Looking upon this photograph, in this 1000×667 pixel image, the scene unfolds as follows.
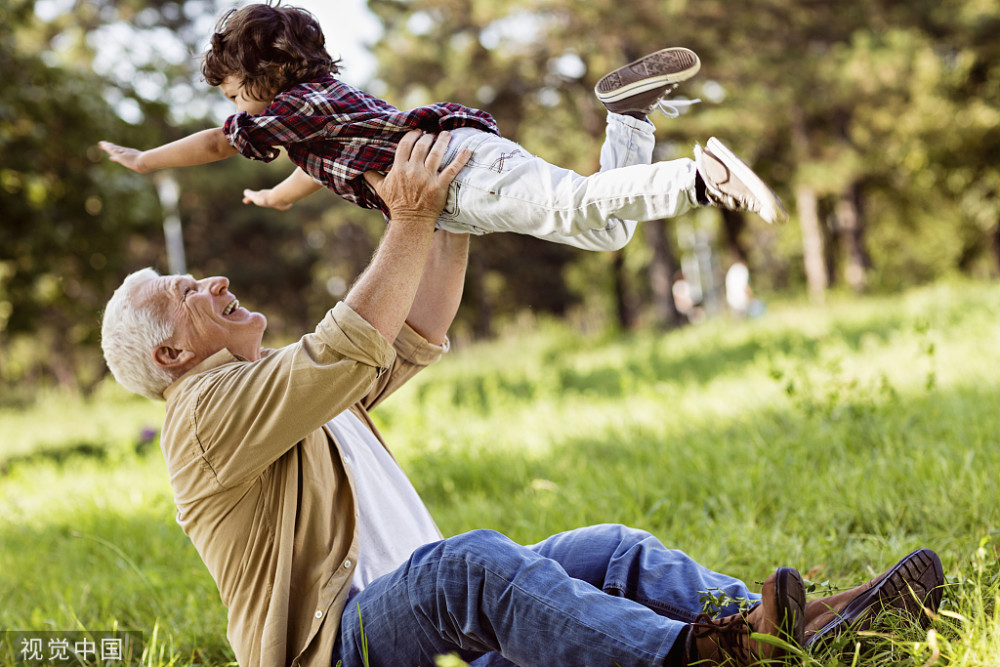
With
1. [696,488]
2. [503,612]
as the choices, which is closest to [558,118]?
[696,488]

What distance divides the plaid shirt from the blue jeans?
3.49 ft

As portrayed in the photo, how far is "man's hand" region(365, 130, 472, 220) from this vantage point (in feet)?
7.40

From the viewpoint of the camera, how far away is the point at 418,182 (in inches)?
89.7

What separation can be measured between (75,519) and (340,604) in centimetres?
377

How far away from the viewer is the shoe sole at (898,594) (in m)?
2.10

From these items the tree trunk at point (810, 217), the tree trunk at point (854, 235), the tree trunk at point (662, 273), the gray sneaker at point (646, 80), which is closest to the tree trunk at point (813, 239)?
the tree trunk at point (810, 217)

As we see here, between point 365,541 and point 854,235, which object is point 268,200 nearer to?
point 365,541

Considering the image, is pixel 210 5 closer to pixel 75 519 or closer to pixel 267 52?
pixel 75 519

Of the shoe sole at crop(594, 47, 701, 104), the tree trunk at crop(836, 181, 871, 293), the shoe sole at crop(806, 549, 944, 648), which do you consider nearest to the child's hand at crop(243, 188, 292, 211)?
the shoe sole at crop(594, 47, 701, 104)

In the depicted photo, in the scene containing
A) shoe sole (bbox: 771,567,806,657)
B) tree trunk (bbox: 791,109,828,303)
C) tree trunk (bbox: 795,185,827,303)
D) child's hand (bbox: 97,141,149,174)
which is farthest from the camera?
tree trunk (bbox: 795,185,827,303)

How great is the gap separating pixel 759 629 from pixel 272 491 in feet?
4.10

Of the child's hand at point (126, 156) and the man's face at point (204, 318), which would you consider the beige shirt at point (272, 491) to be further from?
the child's hand at point (126, 156)

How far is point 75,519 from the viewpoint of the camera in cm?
526

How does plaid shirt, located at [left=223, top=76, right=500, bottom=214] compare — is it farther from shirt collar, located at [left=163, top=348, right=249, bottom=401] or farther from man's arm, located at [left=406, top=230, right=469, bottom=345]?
shirt collar, located at [left=163, top=348, right=249, bottom=401]
